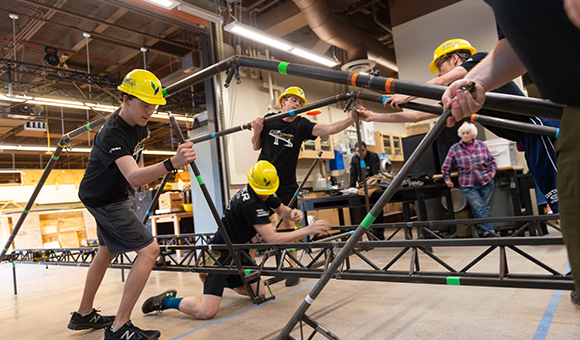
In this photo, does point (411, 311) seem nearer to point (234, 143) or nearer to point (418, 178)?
point (418, 178)

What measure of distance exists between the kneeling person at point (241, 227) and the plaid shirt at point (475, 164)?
343cm

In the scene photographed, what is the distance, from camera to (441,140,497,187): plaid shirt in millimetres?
5332

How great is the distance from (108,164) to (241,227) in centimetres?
110

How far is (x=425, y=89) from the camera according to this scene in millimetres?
1469

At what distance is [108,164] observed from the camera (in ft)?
7.88

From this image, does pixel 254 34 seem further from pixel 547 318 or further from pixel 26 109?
pixel 26 109

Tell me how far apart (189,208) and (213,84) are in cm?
261

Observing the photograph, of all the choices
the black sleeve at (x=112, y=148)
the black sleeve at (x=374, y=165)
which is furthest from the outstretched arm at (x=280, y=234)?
the black sleeve at (x=374, y=165)

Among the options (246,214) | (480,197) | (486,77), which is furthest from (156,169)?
(480,197)

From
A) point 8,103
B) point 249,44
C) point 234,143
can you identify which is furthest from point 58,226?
point 249,44

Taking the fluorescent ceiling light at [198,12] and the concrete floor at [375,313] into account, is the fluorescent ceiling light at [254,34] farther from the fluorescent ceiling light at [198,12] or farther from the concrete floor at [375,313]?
the concrete floor at [375,313]

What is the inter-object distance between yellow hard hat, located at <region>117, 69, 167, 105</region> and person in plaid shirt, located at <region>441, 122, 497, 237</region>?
444 cm

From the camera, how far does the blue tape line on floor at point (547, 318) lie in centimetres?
198

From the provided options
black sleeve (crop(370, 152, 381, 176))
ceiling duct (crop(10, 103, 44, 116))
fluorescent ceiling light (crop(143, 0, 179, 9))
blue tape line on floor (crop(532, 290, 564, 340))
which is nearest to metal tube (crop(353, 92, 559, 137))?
blue tape line on floor (crop(532, 290, 564, 340))
